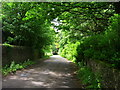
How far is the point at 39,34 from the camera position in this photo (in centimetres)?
1955

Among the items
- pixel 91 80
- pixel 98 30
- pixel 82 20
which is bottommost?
pixel 91 80

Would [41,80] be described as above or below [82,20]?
below

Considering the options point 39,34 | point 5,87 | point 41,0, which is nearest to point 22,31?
point 39,34

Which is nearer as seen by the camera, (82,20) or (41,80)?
(41,80)

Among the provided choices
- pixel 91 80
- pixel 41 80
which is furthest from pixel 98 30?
pixel 41 80

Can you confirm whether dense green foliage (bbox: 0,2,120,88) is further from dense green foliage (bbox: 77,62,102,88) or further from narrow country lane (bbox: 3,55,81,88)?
narrow country lane (bbox: 3,55,81,88)

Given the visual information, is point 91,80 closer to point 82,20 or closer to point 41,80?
point 41,80

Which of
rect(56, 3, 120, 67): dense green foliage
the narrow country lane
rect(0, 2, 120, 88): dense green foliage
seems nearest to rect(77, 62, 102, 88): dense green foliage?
rect(0, 2, 120, 88): dense green foliage

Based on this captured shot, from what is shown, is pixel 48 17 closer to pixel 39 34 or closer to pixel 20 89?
pixel 20 89

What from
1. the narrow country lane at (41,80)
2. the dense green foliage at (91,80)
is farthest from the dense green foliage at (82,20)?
the narrow country lane at (41,80)

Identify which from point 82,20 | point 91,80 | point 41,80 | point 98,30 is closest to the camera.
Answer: point 91,80

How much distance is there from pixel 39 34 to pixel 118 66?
1624 cm

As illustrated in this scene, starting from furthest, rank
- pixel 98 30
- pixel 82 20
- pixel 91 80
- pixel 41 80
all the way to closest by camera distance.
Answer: pixel 98 30
pixel 82 20
pixel 41 80
pixel 91 80

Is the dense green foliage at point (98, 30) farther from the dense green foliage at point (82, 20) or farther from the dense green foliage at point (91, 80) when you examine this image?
the dense green foliage at point (91, 80)
